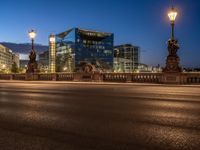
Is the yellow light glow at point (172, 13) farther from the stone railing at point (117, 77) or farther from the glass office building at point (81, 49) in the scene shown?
the glass office building at point (81, 49)

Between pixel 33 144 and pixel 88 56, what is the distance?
554 feet

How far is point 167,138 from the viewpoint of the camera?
5.66m

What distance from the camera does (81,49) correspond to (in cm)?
17125

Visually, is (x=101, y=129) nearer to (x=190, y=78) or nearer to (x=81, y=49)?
(x=190, y=78)

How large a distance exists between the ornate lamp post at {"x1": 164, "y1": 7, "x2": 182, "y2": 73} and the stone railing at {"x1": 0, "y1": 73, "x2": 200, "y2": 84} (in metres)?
0.54

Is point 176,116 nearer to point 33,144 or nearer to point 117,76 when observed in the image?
point 33,144

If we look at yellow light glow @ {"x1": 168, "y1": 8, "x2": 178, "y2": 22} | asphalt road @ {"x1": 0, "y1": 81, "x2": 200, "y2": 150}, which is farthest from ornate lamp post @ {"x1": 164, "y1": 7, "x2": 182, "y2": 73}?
asphalt road @ {"x1": 0, "y1": 81, "x2": 200, "y2": 150}

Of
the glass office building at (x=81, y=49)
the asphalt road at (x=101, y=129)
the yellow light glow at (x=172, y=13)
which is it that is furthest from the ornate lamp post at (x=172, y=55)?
the glass office building at (x=81, y=49)

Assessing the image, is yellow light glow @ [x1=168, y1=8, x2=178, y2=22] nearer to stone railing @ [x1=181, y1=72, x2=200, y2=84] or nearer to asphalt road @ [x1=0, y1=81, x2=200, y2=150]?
stone railing @ [x1=181, y1=72, x2=200, y2=84]

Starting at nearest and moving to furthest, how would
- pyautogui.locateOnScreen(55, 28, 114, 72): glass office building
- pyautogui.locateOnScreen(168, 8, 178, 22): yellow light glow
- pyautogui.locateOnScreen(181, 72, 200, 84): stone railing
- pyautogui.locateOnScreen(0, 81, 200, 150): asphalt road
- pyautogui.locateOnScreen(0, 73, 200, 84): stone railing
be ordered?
pyautogui.locateOnScreen(0, 81, 200, 150): asphalt road, pyautogui.locateOnScreen(181, 72, 200, 84): stone railing, pyautogui.locateOnScreen(168, 8, 178, 22): yellow light glow, pyautogui.locateOnScreen(0, 73, 200, 84): stone railing, pyautogui.locateOnScreen(55, 28, 114, 72): glass office building

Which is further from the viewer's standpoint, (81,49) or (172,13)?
(81,49)

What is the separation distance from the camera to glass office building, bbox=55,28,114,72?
→ 169500 millimetres

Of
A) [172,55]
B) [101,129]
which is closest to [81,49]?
[172,55]

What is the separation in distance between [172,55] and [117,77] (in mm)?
7038
